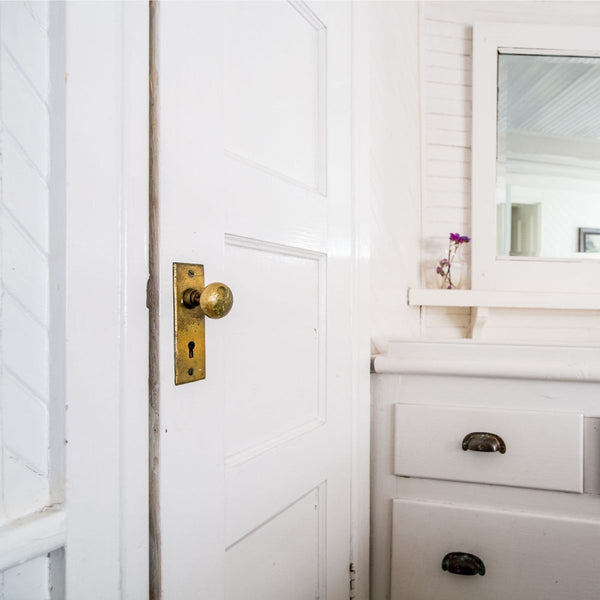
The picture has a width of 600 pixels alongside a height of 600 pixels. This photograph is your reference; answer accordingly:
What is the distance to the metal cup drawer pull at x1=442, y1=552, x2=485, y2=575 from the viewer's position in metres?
1.04

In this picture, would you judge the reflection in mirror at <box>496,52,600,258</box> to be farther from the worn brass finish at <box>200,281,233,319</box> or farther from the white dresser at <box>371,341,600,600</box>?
the worn brass finish at <box>200,281,233,319</box>

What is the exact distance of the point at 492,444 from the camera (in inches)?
40.3

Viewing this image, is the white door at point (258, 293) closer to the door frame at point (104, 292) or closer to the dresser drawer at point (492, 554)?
the door frame at point (104, 292)

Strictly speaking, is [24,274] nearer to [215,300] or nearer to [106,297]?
[106,297]

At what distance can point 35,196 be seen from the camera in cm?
45

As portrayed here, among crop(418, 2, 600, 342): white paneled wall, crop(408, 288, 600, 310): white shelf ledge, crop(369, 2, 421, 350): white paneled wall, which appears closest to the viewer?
crop(369, 2, 421, 350): white paneled wall

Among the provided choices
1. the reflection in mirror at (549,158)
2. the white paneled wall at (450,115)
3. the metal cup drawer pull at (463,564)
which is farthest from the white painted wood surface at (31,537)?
the reflection in mirror at (549,158)

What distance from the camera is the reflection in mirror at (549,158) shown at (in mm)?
1564

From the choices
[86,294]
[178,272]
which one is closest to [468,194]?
[178,272]

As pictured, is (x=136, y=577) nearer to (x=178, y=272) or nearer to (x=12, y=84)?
(x=178, y=272)

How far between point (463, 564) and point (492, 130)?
50.1 inches

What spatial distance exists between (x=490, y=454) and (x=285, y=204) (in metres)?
0.71

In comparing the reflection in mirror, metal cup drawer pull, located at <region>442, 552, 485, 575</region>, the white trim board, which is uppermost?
the reflection in mirror

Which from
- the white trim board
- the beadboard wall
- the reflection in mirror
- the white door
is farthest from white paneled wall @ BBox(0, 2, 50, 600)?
the reflection in mirror
